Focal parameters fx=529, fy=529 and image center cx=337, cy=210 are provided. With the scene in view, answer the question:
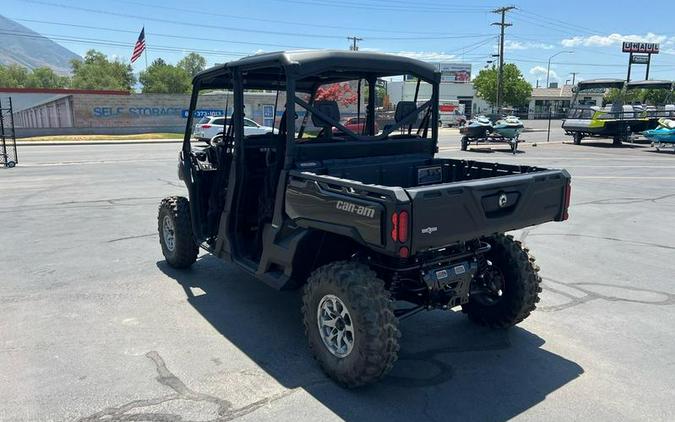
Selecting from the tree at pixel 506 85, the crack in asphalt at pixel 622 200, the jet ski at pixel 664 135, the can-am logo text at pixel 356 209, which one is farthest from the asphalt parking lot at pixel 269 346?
the tree at pixel 506 85

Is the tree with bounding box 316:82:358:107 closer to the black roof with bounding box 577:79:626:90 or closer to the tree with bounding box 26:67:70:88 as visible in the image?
the black roof with bounding box 577:79:626:90

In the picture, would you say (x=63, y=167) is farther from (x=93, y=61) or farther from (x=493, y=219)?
(x=93, y=61)

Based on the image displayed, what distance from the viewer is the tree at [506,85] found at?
6284cm

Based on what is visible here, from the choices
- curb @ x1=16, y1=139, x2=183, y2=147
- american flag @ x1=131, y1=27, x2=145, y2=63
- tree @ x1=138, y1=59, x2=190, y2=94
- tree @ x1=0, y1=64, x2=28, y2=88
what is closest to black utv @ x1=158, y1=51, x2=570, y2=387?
curb @ x1=16, y1=139, x2=183, y2=147

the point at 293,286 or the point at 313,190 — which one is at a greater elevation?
the point at 313,190

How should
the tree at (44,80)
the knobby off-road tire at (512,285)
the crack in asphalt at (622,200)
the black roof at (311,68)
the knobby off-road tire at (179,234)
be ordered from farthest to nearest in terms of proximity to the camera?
1. the tree at (44,80)
2. the crack in asphalt at (622,200)
3. the knobby off-road tire at (179,234)
4. the knobby off-road tire at (512,285)
5. the black roof at (311,68)

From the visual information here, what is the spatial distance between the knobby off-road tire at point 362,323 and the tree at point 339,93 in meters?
2.19

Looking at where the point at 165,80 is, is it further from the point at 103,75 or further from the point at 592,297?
the point at 592,297

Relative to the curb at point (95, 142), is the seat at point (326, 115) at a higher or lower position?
higher

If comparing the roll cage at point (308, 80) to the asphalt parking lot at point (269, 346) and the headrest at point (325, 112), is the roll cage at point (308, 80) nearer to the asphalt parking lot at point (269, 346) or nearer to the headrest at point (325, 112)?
the headrest at point (325, 112)

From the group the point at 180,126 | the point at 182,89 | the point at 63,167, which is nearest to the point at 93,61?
the point at 182,89

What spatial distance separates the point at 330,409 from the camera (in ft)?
11.0

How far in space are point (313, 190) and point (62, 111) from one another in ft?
122

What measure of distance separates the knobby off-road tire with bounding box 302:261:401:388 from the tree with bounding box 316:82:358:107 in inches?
86.3
